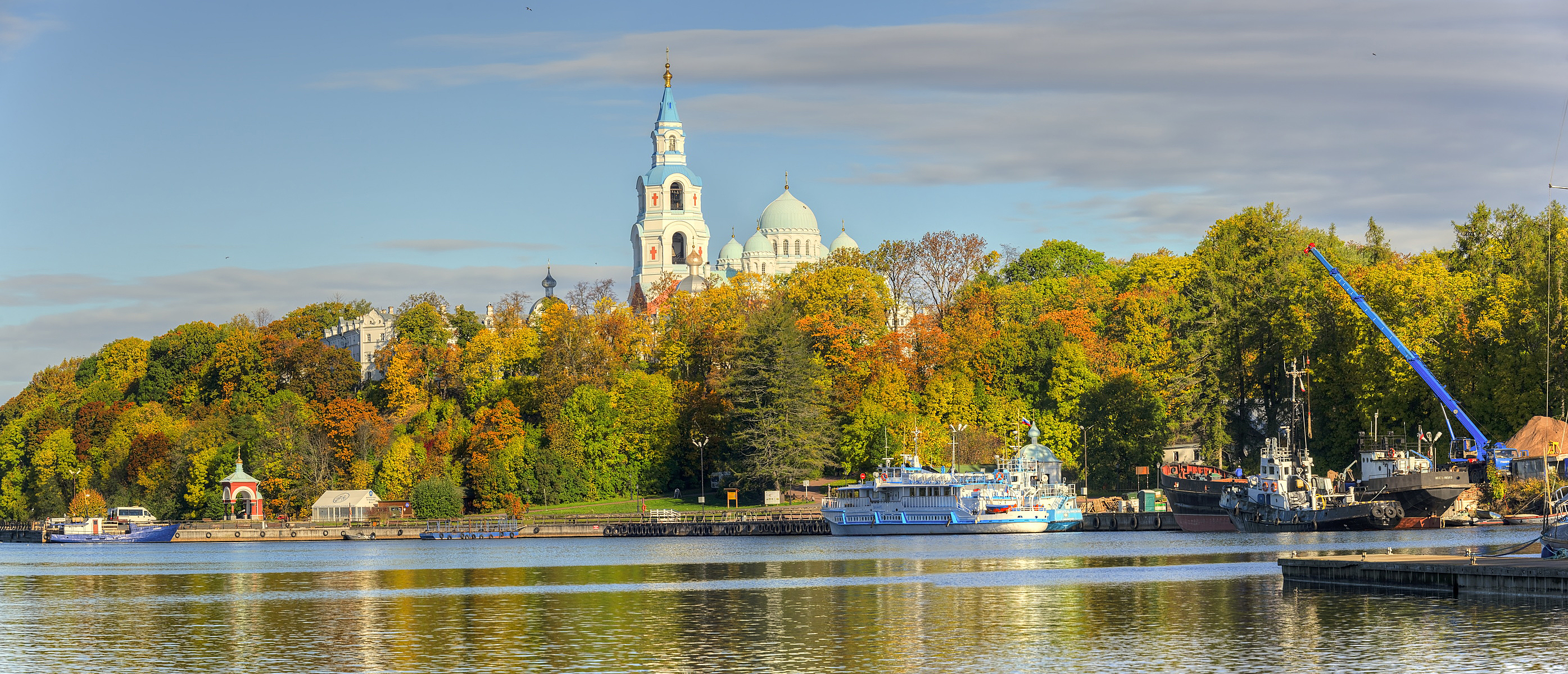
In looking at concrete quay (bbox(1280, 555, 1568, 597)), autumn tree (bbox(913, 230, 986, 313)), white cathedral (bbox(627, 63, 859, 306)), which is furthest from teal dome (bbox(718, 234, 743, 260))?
concrete quay (bbox(1280, 555, 1568, 597))

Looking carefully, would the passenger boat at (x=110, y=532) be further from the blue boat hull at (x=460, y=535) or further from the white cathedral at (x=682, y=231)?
the white cathedral at (x=682, y=231)

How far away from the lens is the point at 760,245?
189 m

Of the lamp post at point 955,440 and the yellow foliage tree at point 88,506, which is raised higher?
the lamp post at point 955,440

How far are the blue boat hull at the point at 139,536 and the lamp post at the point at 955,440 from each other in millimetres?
59354

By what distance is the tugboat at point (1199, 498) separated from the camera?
83.4 m

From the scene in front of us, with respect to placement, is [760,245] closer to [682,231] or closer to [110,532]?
[682,231]

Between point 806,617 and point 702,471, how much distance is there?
217 ft

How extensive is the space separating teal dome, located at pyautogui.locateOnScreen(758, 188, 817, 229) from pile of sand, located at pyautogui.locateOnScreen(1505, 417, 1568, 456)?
121779 mm

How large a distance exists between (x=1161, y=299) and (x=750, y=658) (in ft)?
241

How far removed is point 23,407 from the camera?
158500 millimetres

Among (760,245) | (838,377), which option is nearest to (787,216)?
(760,245)

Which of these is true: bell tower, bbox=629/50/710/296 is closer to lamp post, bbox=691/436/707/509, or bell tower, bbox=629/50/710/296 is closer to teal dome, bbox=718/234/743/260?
teal dome, bbox=718/234/743/260

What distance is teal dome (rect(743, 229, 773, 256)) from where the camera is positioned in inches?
7402

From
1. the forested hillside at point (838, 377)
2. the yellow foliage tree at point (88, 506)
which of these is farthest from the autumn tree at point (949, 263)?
the yellow foliage tree at point (88, 506)
